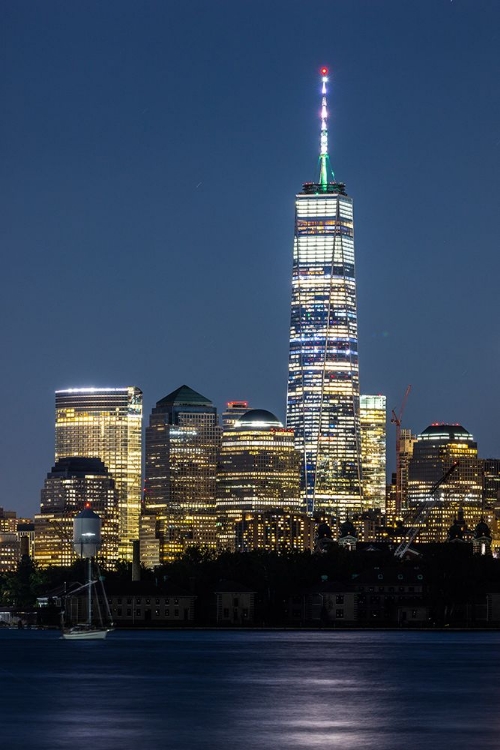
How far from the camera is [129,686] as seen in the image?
121688 mm

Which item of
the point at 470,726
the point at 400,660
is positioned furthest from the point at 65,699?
the point at 400,660

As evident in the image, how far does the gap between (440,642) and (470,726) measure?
99968 mm

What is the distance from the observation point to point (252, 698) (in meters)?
112

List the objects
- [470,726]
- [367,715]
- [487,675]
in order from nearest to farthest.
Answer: [470,726] → [367,715] → [487,675]

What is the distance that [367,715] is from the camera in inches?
3954

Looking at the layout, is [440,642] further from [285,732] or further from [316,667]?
[285,732]

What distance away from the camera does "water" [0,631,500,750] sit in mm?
89062

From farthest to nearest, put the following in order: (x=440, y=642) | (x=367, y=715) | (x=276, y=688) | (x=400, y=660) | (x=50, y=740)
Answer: (x=440, y=642)
(x=400, y=660)
(x=276, y=688)
(x=367, y=715)
(x=50, y=740)

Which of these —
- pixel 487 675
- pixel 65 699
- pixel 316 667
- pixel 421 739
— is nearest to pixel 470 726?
pixel 421 739

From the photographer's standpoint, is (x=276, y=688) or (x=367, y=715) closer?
(x=367, y=715)

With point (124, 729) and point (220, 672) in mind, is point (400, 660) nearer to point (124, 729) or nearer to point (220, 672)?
point (220, 672)

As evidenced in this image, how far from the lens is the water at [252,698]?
89.1 m

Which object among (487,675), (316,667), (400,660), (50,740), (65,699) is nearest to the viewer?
(50,740)

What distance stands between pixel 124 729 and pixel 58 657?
69108 millimetres
